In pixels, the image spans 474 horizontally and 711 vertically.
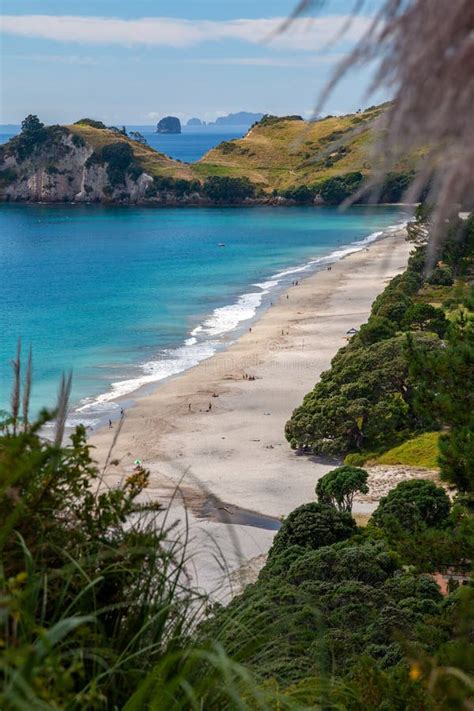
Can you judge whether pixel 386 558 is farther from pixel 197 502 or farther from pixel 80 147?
pixel 80 147

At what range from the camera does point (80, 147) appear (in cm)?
15100

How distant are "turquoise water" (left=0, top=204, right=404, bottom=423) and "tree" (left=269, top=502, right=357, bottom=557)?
6644mm

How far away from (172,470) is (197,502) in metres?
3.60

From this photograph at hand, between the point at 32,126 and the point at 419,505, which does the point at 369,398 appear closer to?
the point at 419,505

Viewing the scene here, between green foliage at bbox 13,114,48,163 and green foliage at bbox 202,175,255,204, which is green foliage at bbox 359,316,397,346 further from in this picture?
green foliage at bbox 13,114,48,163

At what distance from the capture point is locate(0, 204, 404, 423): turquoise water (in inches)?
1986

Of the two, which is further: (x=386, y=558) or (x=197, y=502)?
(x=197, y=502)

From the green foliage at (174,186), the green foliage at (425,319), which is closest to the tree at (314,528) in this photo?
the green foliage at (425,319)

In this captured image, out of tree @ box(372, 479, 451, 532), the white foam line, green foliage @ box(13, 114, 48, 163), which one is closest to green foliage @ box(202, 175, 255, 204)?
green foliage @ box(13, 114, 48, 163)

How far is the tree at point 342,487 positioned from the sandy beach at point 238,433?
29.9 inches

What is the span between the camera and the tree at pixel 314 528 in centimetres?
1989

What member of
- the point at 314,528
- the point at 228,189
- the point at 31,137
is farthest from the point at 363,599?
the point at 31,137

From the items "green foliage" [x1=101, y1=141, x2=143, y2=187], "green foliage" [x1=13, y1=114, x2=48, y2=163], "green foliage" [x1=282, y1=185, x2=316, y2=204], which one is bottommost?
"green foliage" [x1=282, y1=185, x2=316, y2=204]

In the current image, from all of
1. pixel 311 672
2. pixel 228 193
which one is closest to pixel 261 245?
pixel 228 193
